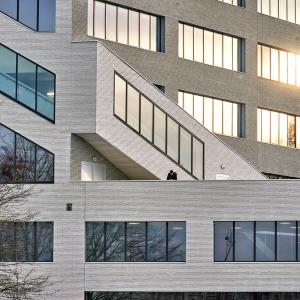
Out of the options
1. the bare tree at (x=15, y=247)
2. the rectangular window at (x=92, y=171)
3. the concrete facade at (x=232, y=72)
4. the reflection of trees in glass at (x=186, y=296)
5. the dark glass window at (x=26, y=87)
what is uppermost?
the concrete facade at (x=232, y=72)

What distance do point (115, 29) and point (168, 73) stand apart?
456 cm

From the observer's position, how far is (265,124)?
72250mm

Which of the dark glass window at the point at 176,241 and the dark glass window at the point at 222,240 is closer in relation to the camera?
the dark glass window at the point at 176,241

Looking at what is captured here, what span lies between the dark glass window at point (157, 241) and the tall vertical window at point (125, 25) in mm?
10784

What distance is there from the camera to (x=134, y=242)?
53.3 meters

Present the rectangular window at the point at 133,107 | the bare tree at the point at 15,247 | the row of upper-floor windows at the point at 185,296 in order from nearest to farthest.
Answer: the bare tree at the point at 15,247 < the row of upper-floor windows at the point at 185,296 < the rectangular window at the point at 133,107

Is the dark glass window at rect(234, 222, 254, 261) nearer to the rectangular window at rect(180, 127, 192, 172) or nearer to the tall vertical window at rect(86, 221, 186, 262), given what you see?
A: the tall vertical window at rect(86, 221, 186, 262)

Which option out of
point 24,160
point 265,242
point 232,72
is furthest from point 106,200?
point 232,72

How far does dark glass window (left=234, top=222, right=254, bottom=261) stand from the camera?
176 ft

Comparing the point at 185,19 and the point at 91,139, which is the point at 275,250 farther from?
the point at 185,19

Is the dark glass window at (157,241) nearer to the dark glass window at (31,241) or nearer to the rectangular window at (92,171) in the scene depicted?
the rectangular window at (92,171)

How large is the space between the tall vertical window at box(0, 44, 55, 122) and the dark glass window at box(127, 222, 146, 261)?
5.70 meters

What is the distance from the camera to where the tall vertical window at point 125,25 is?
196 ft

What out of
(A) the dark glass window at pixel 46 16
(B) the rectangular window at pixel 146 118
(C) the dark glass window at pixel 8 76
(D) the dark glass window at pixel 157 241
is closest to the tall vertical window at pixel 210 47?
(B) the rectangular window at pixel 146 118
